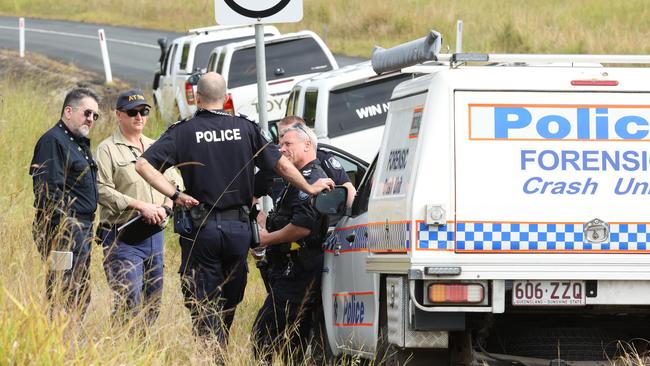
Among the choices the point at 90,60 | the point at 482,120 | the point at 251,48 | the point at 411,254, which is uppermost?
the point at 90,60

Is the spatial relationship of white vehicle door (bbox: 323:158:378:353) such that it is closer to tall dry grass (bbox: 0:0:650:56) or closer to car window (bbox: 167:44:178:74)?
car window (bbox: 167:44:178:74)

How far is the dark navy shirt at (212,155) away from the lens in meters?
8.50

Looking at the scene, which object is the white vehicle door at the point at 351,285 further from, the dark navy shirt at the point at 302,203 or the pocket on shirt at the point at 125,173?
the pocket on shirt at the point at 125,173

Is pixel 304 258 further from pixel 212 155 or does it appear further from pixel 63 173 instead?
pixel 63 173

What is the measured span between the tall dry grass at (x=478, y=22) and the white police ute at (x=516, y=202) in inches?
900

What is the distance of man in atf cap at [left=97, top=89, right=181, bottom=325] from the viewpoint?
351 inches

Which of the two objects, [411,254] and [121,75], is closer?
[411,254]

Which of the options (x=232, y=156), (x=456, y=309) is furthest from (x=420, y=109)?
(x=232, y=156)

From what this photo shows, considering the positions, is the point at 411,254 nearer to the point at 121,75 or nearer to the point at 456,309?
the point at 456,309

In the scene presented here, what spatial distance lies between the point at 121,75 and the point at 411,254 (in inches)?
1054

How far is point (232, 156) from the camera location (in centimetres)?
853

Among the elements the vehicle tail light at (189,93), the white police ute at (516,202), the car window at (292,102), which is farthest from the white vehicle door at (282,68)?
the white police ute at (516,202)

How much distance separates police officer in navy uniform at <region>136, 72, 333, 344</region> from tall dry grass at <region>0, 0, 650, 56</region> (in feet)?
71.2

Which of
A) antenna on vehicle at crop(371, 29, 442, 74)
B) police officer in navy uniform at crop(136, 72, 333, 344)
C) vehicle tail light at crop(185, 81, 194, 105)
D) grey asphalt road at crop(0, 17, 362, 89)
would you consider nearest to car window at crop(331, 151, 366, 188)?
police officer in navy uniform at crop(136, 72, 333, 344)
